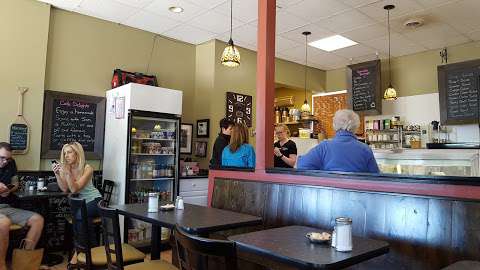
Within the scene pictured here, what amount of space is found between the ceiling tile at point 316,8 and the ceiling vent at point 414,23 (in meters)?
1.11

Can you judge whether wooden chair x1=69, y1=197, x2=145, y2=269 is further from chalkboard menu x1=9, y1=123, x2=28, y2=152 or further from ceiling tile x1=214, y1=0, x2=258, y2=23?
ceiling tile x1=214, y1=0, x2=258, y2=23

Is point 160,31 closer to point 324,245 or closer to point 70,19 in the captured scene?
point 70,19

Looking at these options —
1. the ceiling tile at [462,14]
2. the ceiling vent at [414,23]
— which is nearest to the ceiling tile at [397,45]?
the ceiling vent at [414,23]

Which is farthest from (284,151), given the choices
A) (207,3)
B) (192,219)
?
(192,219)

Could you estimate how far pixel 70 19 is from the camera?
5.21 metres

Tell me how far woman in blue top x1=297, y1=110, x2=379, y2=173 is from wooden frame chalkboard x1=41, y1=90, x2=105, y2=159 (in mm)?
3582

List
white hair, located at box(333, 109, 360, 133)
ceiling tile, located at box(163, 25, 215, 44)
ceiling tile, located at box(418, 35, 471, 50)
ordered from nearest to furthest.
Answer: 1. white hair, located at box(333, 109, 360, 133)
2. ceiling tile, located at box(163, 25, 215, 44)
3. ceiling tile, located at box(418, 35, 471, 50)

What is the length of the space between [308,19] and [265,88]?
245cm

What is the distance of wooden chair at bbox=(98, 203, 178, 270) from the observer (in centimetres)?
236

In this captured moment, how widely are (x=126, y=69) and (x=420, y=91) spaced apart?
5.33 meters

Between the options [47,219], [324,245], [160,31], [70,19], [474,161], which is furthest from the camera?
[160,31]

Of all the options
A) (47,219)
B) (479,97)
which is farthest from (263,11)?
(479,97)

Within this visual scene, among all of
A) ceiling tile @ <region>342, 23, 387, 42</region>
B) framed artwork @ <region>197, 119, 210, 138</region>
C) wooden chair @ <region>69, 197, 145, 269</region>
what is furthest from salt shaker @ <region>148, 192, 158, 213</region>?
ceiling tile @ <region>342, 23, 387, 42</region>

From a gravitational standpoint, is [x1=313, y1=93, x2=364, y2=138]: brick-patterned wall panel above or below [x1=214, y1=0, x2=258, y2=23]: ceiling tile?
below
